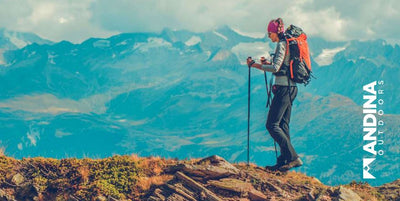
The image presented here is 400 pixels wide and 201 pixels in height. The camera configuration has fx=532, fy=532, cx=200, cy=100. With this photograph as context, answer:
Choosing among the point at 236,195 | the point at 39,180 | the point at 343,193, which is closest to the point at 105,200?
the point at 39,180

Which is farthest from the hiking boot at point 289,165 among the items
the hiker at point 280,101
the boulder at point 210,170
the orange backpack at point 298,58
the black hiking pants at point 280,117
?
the orange backpack at point 298,58

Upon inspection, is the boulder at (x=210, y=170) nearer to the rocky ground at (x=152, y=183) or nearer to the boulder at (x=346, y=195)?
the rocky ground at (x=152, y=183)

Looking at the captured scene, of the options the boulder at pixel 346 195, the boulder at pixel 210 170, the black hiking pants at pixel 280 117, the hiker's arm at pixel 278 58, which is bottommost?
the boulder at pixel 346 195

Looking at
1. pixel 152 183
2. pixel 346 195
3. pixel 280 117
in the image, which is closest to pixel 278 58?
pixel 280 117

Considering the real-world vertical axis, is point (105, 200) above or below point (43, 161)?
below

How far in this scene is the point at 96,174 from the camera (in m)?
15.4

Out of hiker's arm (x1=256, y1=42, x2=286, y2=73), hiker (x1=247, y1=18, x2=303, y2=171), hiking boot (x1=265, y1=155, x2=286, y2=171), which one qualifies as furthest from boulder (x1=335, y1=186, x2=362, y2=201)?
hiker's arm (x1=256, y1=42, x2=286, y2=73)

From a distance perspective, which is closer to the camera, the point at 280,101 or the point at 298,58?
the point at 298,58

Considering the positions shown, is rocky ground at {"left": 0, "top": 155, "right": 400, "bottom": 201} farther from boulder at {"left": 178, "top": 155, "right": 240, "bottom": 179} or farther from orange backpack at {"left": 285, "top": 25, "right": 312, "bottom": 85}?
orange backpack at {"left": 285, "top": 25, "right": 312, "bottom": 85}

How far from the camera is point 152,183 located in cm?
1505

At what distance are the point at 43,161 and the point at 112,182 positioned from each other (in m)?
2.47

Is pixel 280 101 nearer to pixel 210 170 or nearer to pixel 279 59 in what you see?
pixel 279 59

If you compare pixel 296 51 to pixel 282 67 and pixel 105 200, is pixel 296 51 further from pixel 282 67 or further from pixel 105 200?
pixel 105 200

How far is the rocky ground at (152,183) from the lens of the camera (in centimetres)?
1442
